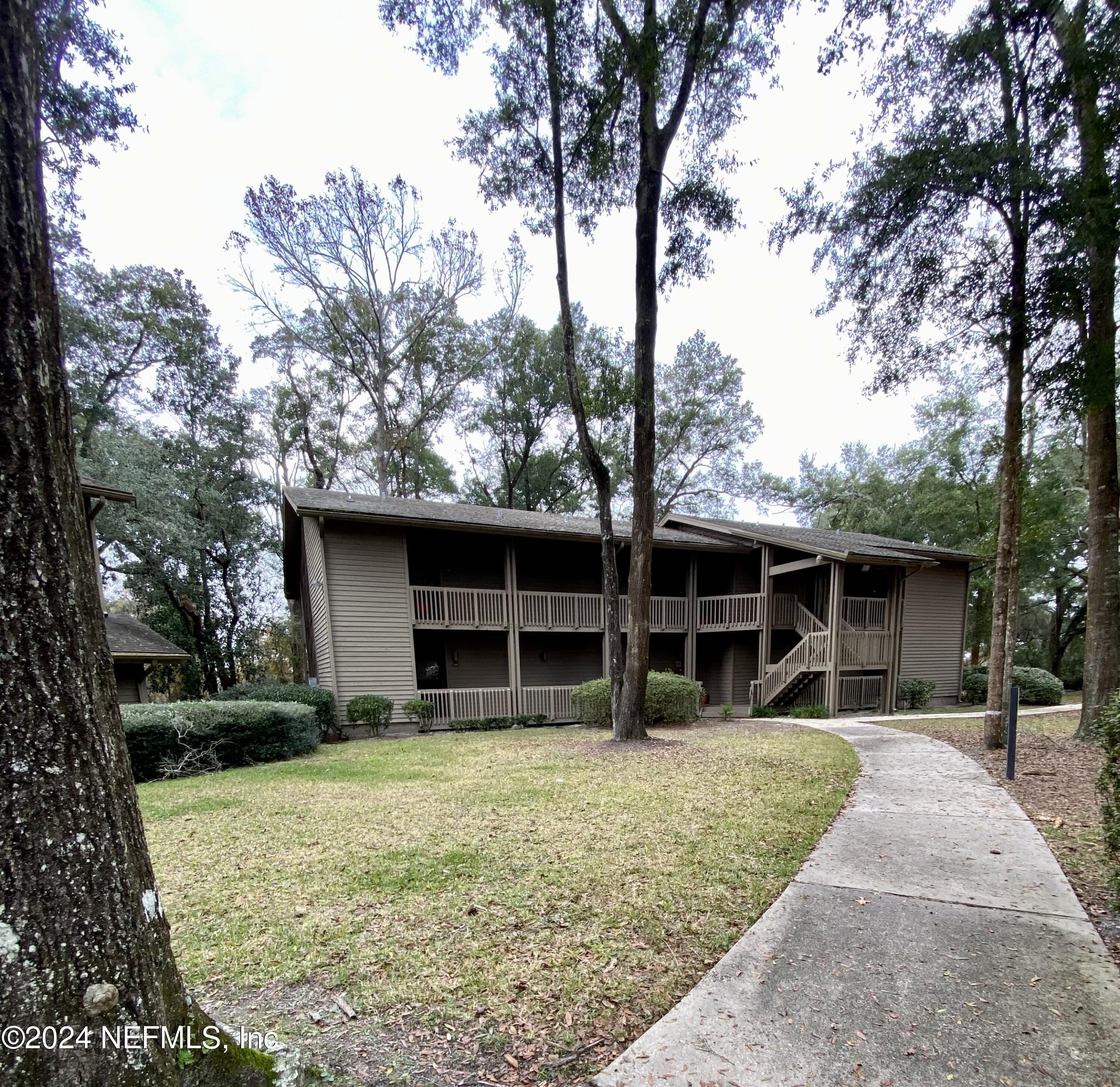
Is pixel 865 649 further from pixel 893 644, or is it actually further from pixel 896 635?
pixel 896 635

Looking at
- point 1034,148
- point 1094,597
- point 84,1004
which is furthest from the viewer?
point 1094,597

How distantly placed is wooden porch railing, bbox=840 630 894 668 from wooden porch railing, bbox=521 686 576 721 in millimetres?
6615

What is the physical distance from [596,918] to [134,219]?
1090 cm

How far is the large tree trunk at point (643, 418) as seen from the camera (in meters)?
8.22

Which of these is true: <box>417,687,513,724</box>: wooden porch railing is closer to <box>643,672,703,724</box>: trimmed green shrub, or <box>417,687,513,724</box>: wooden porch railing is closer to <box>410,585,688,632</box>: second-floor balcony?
<box>410,585,688,632</box>: second-floor balcony

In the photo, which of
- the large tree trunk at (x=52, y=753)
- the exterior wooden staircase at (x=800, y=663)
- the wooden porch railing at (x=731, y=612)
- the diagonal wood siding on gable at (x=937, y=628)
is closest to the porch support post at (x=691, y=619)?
the wooden porch railing at (x=731, y=612)

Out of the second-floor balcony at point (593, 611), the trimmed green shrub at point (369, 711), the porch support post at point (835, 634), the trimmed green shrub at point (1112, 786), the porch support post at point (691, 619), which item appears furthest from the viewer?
the porch support post at point (691, 619)

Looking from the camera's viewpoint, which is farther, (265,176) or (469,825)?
(265,176)

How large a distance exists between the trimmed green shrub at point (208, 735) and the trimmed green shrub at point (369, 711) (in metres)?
1.85

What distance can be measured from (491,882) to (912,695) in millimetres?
14947

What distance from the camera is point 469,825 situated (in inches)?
177

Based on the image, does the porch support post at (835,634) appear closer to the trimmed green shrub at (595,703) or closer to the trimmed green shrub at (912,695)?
the trimmed green shrub at (912,695)

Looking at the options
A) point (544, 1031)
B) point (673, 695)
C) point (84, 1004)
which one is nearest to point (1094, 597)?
point (673, 695)

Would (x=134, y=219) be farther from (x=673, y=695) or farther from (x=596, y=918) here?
(x=673, y=695)
